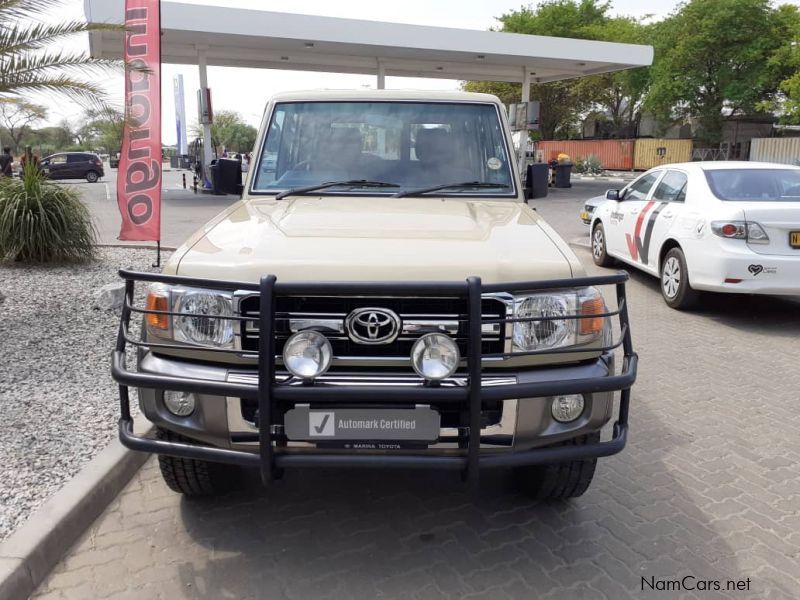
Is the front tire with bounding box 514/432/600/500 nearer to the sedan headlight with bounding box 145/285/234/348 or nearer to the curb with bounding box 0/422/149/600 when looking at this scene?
the sedan headlight with bounding box 145/285/234/348

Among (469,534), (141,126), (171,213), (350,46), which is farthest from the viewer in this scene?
(350,46)

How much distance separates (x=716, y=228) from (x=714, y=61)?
41487 mm

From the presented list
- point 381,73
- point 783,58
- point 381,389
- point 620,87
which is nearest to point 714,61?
point 783,58

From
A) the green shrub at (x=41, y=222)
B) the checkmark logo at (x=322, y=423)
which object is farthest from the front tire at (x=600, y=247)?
the checkmark logo at (x=322, y=423)

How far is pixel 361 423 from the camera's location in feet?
8.84

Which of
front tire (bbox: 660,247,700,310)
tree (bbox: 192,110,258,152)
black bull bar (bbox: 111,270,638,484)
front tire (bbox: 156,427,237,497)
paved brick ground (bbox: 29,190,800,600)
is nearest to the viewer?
black bull bar (bbox: 111,270,638,484)

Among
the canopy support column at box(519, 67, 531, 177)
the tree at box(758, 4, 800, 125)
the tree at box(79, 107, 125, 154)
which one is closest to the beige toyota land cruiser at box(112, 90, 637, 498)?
the tree at box(79, 107, 125, 154)

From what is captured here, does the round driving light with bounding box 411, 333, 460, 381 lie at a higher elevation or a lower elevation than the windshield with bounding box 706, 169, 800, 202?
lower

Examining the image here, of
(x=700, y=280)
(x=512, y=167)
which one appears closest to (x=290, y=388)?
(x=512, y=167)

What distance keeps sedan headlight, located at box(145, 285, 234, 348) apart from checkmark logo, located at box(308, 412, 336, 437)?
463 mm

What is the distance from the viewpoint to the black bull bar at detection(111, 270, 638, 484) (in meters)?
2.59

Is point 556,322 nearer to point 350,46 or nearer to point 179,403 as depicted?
point 179,403

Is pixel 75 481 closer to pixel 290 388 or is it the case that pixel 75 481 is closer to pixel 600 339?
pixel 290 388

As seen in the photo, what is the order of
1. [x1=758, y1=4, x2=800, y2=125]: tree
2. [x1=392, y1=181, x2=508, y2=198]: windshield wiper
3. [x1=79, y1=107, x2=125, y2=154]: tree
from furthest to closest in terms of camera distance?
[x1=758, y1=4, x2=800, y2=125]: tree, [x1=79, y1=107, x2=125, y2=154]: tree, [x1=392, y1=181, x2=508, y2=198]: windshield wiper
